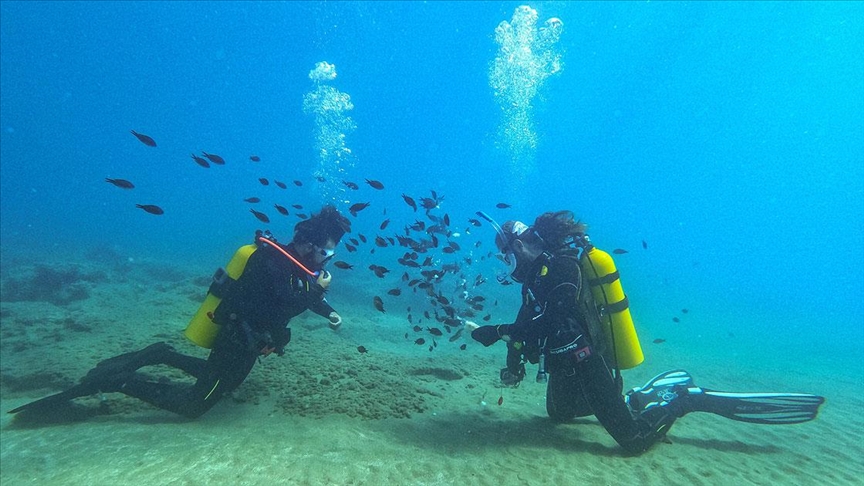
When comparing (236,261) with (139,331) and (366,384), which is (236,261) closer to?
(366,384)

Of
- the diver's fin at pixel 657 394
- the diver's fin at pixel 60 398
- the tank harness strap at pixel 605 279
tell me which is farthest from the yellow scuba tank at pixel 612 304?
the diver's fin at pixel 60 398

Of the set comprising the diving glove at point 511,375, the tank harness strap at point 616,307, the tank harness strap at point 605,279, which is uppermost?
the tank harness strap at point 605,279

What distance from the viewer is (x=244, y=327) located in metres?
4.67

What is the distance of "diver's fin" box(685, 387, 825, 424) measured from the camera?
5.57 meters

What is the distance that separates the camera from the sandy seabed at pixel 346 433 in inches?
154

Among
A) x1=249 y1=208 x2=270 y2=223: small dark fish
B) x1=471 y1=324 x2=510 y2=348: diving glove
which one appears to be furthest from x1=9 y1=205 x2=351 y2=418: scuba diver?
x1=249 y1=208 x2=270 y2=223: small dark fish

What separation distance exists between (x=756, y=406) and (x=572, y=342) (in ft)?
12.0

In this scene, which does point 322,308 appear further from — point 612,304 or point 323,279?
point 612,304

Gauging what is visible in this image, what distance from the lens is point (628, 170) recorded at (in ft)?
507

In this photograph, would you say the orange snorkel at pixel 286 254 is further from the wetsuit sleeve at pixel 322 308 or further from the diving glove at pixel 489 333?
the diving glove at pixel 489 333

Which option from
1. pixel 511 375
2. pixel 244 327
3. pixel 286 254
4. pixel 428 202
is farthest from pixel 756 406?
pixel 244 327

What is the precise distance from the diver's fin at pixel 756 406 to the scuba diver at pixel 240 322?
5582 mm

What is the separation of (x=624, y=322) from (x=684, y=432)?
2.78 metres

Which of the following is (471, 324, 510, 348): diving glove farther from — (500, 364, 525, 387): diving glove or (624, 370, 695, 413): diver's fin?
(624, 370, 695, 413): diver's fin
